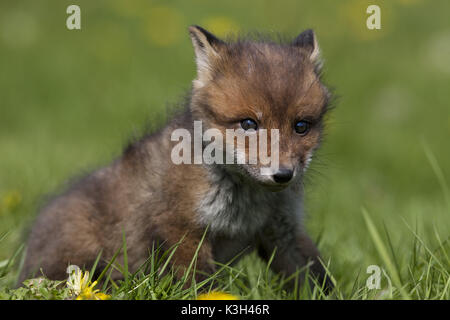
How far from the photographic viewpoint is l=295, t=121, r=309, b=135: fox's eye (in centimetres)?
395

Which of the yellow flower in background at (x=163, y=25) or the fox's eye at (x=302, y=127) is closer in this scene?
the fox's eye at (x=302, y=127)

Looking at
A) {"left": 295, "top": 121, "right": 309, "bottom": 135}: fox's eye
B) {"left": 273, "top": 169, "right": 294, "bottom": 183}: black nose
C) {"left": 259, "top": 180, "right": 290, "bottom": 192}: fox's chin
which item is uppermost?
{"left": 295, "top": 121, "right": 309, "bottom": 135}: fox's eye

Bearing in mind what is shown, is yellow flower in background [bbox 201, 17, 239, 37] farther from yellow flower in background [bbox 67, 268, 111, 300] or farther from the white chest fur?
yellow flower in background [bbox 67, 268, 111, 300]

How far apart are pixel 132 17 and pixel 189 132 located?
8.00m

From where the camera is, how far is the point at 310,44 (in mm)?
4531

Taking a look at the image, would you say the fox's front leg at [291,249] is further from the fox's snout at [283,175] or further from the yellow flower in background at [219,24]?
the yellow flower in background at [219,24]

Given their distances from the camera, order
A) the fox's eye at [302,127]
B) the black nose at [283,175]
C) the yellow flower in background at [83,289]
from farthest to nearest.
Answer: the fox's eye at [302,127], the black nose at [283,175], the yellow flower in background at [83,289]

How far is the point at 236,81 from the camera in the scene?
3975 mm

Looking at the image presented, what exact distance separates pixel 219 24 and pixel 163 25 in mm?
1497

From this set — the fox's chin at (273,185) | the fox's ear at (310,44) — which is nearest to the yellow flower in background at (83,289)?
the fox's chin at (273,185)

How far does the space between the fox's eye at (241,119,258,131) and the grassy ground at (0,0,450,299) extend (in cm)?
366

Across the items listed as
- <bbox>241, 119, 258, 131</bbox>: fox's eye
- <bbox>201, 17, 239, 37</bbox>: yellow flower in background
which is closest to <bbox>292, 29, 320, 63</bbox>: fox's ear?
→ <bbox>241, 119, 258, 131</bbox>: fox's eye

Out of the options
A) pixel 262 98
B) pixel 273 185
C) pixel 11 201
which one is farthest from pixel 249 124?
pixel 11 201

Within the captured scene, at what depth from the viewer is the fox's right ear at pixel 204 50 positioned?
14.0 feet
